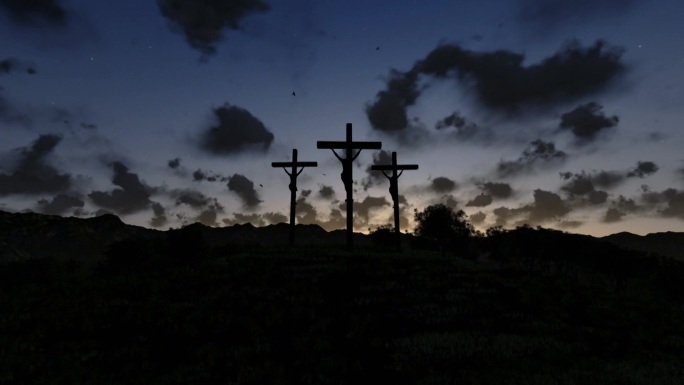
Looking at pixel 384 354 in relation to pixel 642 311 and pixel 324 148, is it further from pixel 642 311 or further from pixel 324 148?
pixel 324 148

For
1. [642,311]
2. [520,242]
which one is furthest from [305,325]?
[520,242]

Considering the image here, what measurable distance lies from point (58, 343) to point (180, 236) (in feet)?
Result: 59.8

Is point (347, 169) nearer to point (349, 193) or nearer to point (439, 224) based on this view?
point (349, 193)

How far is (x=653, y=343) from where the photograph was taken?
46.3 ft

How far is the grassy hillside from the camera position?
34.1 ft

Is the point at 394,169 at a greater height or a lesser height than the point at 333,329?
greater

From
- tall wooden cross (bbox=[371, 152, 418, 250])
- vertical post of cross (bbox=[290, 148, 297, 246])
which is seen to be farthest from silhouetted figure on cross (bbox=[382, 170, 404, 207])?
vertical post of cross (bbox=[290, 148, 297, 246])

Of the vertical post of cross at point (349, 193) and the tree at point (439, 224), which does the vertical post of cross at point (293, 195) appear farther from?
the tree at point (439, 224)

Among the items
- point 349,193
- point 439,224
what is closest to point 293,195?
point 349,193

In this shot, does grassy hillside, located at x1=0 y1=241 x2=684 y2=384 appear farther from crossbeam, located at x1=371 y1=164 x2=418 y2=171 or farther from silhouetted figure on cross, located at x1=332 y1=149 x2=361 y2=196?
crossbeam, located at x1=371 y1=164 x2=418 y2=171

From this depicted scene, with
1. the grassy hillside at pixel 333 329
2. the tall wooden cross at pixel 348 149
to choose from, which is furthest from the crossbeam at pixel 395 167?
the grassy hillside at pixel 333 329

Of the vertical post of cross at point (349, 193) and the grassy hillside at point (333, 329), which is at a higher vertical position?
the vertical post of cross at point (349, 193)

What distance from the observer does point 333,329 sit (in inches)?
563

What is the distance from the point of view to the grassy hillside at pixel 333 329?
410 inches
